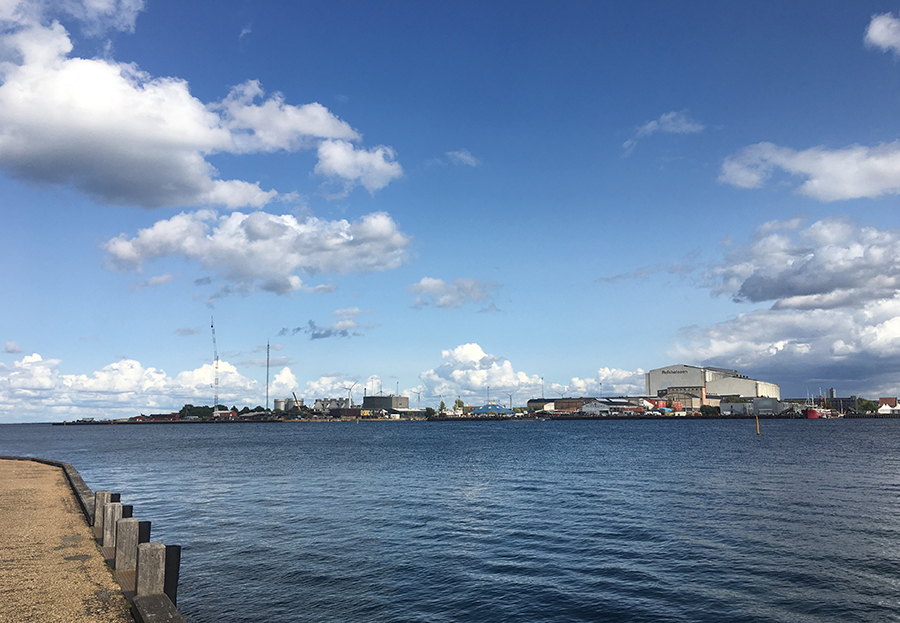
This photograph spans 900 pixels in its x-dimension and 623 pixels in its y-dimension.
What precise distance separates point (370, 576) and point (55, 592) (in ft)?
43.1

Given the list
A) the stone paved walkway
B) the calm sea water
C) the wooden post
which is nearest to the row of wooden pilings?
the wooden post

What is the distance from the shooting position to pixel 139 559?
43.8 ft

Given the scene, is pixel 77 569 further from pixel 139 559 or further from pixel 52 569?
pixel 139 559

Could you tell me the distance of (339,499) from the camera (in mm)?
45219

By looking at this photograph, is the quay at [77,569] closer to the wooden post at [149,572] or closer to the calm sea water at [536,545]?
the wooden post at [149,572]

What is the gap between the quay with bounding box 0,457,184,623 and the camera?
1255 cm

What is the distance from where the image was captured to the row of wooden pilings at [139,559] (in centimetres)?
1315

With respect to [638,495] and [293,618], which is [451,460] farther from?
[293,618]

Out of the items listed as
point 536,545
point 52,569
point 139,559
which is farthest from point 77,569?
point 536,545

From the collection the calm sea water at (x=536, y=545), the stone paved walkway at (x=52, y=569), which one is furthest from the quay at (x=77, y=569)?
the calm sea water at (x=536, y=545)

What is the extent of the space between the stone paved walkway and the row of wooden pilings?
325 mm

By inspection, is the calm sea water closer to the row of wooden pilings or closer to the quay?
the row of wooden pilings

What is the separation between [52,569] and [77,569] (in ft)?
2.09

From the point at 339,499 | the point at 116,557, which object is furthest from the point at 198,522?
the point at 116,557
